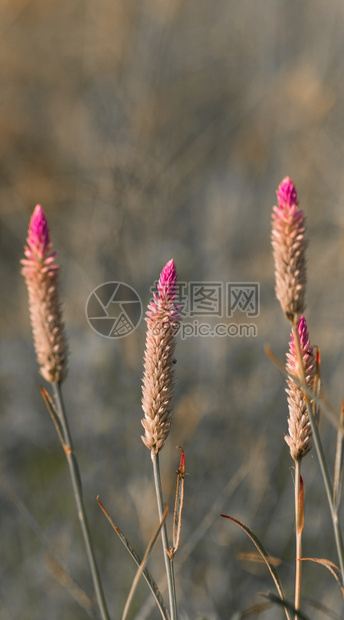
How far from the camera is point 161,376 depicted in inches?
33.7

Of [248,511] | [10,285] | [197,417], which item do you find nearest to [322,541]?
[248,511]

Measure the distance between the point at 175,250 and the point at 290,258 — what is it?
10.2 ft

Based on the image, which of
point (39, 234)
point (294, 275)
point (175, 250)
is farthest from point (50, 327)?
point (175, 250)

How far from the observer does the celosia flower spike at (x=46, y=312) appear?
83 centimetres

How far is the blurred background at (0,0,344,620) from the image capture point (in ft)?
10.4

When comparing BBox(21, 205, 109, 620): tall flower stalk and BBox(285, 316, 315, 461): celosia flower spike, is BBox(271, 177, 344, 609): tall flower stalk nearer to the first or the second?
BBox(285, 316, 315, 461): celosia flower spike

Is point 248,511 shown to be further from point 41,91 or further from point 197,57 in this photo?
point 41,91

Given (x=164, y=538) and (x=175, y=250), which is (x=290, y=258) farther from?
(x=175, y=250)

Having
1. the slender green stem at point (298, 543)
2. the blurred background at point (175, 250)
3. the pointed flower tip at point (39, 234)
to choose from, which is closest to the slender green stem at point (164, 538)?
the slender green stem at point (298, 543)

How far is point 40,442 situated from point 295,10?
121 inches

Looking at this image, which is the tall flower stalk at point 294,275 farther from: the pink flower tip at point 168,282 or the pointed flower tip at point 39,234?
the pointed flower tip at point 39,234

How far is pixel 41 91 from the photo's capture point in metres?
4.85

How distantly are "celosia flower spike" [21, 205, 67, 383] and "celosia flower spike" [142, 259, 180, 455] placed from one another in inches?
4.7

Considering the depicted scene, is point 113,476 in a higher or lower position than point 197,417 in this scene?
lower
